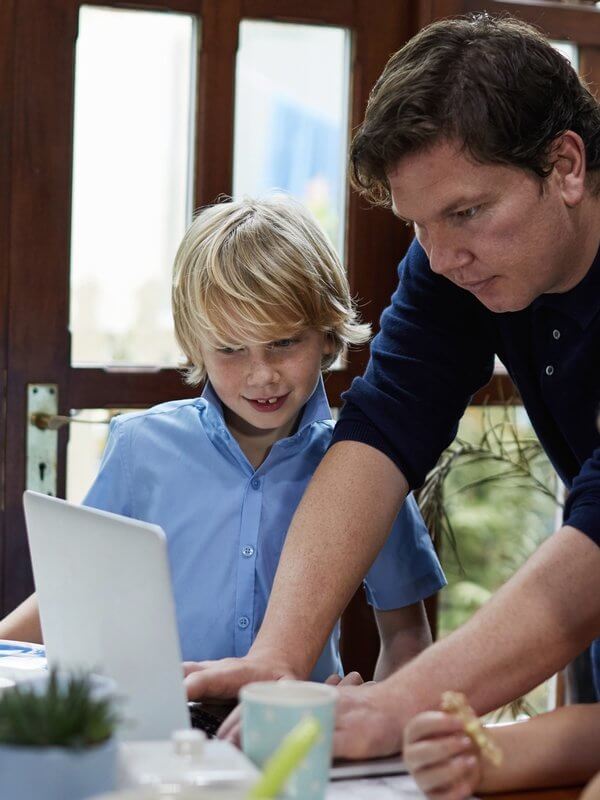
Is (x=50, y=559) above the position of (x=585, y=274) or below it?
below

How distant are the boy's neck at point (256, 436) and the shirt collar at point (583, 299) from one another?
0.48 meters

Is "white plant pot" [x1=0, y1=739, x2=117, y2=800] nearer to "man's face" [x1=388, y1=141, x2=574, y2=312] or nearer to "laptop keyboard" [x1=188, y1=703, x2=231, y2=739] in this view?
"laptop keyboard" [x1=188, y1=703, x2=231, y2=739]

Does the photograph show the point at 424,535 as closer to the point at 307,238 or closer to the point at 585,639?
the point at 307,238

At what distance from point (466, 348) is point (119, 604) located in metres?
0.81

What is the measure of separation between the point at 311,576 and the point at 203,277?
53cm

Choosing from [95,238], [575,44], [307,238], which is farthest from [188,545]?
[575,44]

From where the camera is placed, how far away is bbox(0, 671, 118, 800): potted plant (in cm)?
85

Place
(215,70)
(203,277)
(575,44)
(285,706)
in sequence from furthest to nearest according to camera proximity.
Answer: (575,44), (215,70), (203,277), (285,706)

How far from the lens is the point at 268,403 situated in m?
1.77

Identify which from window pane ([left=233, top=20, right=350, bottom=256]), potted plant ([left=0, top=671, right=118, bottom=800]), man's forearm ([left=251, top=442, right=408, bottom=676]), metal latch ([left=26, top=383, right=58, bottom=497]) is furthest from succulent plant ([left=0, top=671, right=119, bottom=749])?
window pane ([left=233, top=20, right=350, bottom=256])

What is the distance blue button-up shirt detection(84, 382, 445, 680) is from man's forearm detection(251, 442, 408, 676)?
21 cm

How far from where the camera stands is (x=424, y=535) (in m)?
1.88

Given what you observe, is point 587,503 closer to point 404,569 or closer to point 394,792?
point 394,792

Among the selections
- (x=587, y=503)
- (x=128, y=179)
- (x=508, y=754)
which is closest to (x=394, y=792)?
(x=508, y=754)
